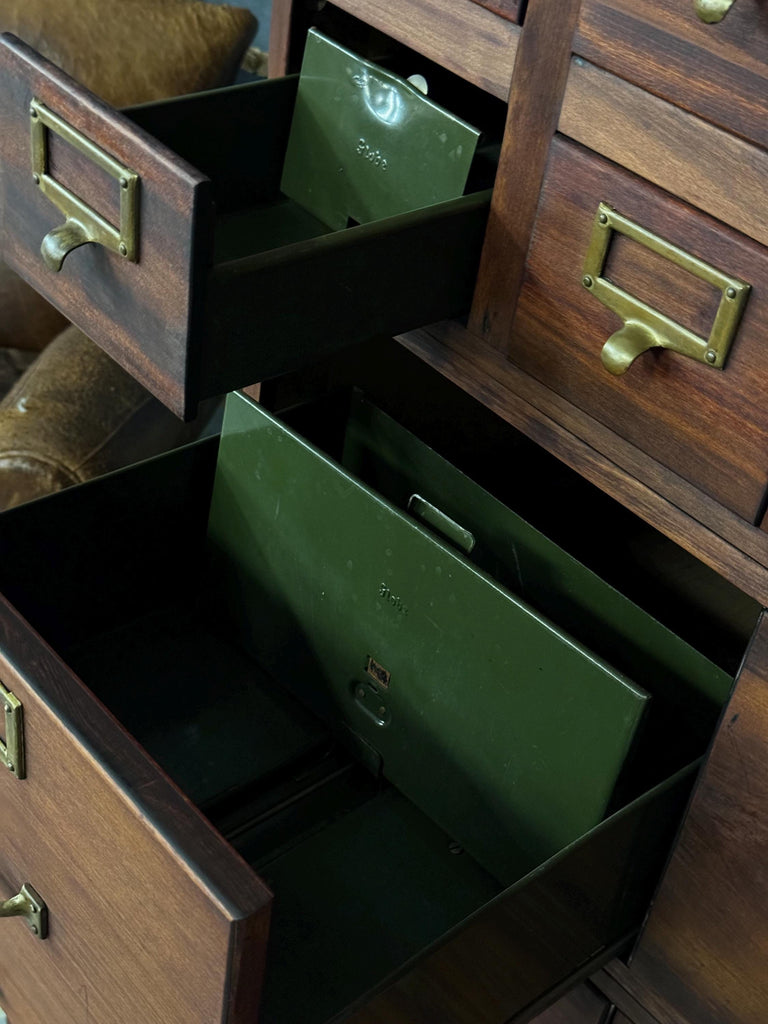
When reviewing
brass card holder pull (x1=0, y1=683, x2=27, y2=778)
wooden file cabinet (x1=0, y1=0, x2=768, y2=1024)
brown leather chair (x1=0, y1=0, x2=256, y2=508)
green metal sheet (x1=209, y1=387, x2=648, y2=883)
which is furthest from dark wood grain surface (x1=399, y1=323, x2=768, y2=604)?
brown leather chair (x1=0, y1=0, x2=256, y2=508)

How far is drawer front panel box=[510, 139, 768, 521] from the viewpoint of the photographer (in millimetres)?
627

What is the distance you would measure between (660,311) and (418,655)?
12.8 inches

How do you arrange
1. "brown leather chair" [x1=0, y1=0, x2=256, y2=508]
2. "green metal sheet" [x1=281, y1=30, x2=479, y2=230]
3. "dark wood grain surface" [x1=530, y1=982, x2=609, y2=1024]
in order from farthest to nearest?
"brown leather chair" [x1=0, y1=0, x2=256, y2=508], "dark wood grain surface" [x1=530, y1=982, x2=609, y2=1024], "green metal sheet" [x1=281, y1=30, x2=479, y2=230]

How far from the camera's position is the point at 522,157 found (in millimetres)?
695

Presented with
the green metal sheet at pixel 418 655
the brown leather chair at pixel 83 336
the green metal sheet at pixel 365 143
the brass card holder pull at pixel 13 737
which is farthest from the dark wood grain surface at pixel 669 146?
the brown leather chair at pixel 83 336

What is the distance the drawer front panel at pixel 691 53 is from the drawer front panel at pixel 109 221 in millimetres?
203

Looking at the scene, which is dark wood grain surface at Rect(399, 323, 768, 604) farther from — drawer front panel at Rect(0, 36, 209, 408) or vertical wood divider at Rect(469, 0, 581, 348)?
drawer front panel at Rect(0, 36, 209, 408)

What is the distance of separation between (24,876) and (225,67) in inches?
35.2

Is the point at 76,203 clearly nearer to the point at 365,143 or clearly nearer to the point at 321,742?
the point at 365,143

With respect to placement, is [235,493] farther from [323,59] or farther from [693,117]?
[693,117]

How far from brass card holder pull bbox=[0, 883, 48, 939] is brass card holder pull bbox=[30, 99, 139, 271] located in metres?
0.38

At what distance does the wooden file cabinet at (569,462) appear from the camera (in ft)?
1.99

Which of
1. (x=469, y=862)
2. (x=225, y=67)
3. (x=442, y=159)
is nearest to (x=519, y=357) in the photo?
(x=442, y=159)

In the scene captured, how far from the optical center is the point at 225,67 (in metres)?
1.38
